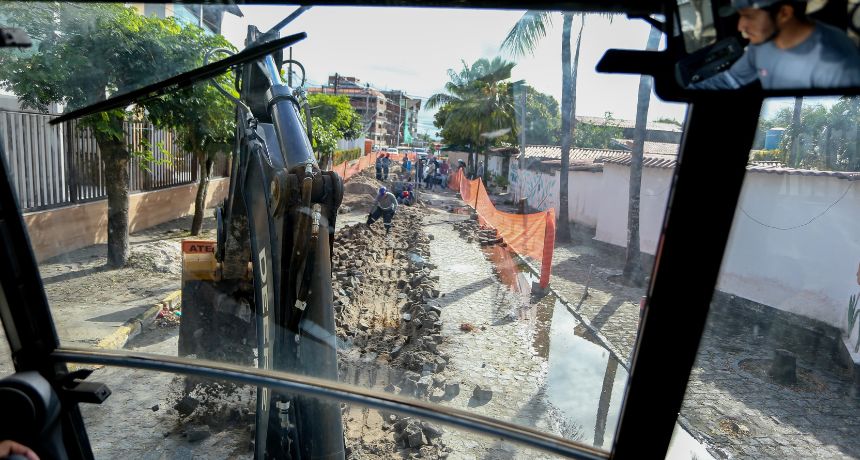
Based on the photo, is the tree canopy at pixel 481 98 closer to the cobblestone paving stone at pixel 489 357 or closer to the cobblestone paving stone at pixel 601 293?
the cobblestone paving stone at pixel 601 293

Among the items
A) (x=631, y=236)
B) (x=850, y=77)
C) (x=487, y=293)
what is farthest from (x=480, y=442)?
(x=487, y=293)

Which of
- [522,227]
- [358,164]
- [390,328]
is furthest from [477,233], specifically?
[358,164]

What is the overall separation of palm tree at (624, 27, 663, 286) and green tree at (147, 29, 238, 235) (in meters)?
1.37

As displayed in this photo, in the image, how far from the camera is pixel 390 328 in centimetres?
753

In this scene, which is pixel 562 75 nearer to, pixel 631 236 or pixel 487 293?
pixel 631 236

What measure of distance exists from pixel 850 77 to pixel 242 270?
12.7 ft

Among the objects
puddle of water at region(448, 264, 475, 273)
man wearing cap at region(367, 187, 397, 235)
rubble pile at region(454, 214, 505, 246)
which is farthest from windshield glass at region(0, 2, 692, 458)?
man wearing cap at region(367, 187, 397, 235)

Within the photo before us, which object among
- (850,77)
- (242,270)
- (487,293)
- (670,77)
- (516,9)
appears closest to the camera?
(850,77)

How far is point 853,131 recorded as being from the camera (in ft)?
4.46

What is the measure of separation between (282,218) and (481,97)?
1722mm

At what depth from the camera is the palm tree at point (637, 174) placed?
1.30m

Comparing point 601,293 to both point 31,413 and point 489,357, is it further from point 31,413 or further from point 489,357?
point 489,357

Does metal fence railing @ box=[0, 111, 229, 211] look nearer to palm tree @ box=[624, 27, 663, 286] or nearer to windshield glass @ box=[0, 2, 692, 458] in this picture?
windshield glass @ box=[0, 2, 692, 458]

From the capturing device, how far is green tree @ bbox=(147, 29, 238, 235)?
75.0 inches
